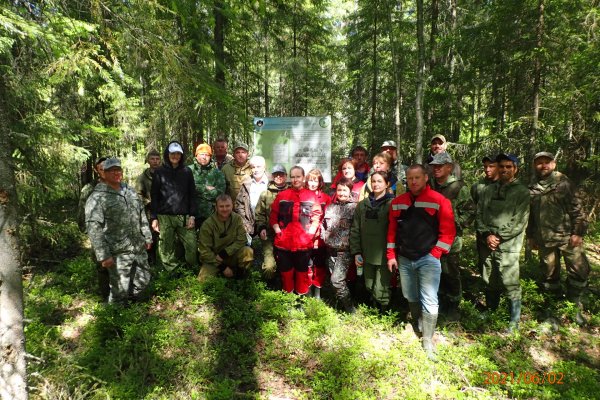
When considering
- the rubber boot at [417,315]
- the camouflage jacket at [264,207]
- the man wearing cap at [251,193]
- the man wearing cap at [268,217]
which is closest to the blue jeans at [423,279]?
the rubber boot at [417,315]

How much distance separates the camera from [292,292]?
5.56 meters

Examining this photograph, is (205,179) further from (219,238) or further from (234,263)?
(234,263)

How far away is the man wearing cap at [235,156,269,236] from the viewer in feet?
20.8

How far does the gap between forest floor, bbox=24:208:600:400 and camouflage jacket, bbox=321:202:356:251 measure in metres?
1.03

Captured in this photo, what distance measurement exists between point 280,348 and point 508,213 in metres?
3.91

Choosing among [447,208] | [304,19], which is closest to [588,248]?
[447,208]

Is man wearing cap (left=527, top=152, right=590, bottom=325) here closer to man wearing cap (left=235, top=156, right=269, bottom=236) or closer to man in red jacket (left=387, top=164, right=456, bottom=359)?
man in red jacket (left=387, top=164, right=456, bottom=359)

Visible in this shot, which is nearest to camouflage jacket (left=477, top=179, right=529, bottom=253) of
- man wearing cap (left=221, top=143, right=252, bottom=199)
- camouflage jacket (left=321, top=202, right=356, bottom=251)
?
camouflage jacket (left=321, top=202, right=356, bottom=251)

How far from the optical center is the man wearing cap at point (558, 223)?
5148 mm

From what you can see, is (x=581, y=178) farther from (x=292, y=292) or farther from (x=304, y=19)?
(x=304, y=19)

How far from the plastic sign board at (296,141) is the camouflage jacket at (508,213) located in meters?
3.54

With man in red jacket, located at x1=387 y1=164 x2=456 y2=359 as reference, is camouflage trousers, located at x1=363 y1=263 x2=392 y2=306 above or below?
below

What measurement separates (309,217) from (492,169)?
3.12 metres

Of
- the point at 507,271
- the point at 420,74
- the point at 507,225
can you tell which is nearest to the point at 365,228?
the point at 507,225
